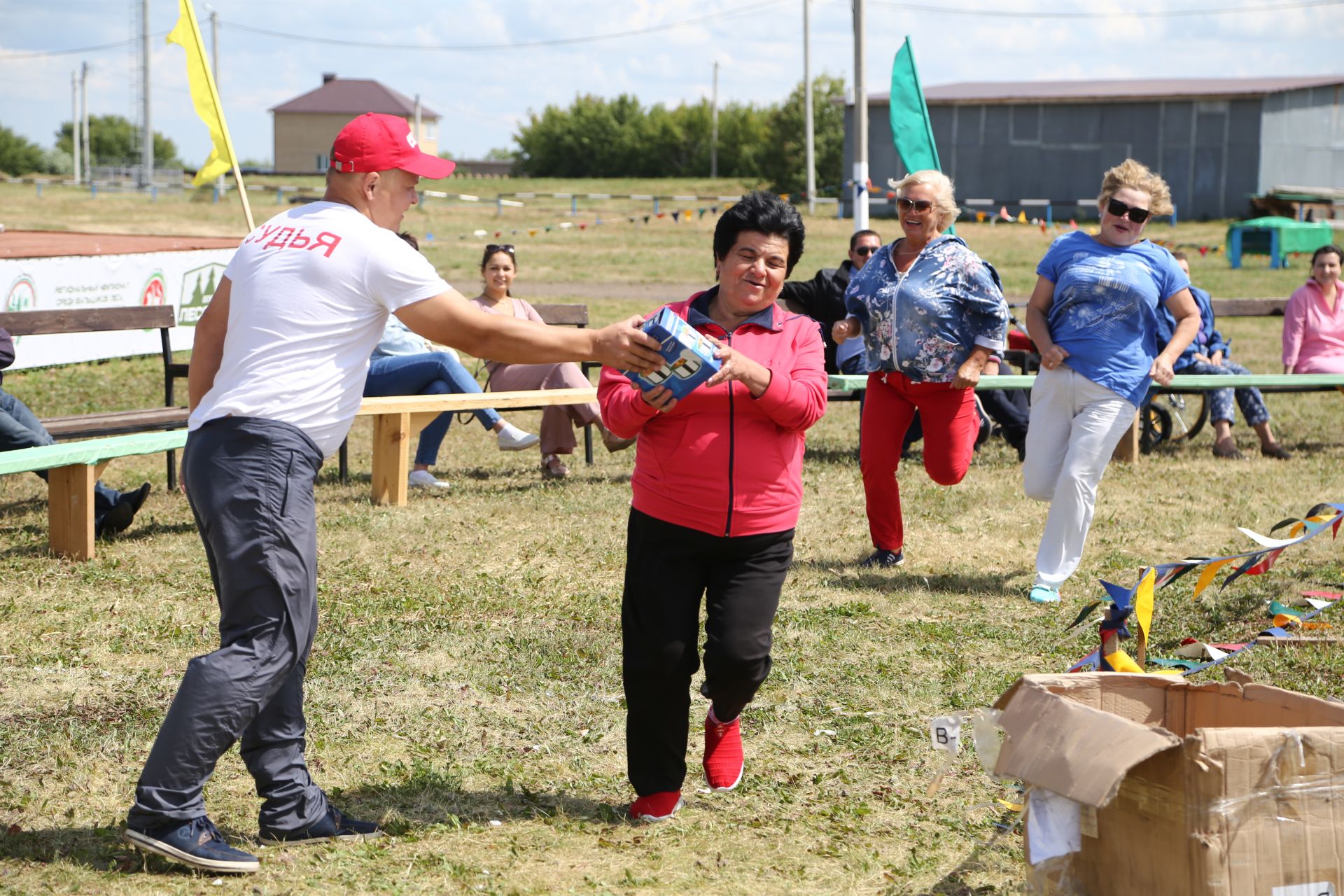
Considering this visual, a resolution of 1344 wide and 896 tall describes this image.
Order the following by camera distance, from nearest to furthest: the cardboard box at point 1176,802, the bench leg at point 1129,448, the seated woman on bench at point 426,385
A: the cardboard box at point 1176,802, the seated woman on bench at point 426,385, the bench leg at point 1129,448

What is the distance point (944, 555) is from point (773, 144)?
53504mm

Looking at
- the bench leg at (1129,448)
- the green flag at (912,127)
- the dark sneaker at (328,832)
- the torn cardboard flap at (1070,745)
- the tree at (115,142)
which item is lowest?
Answer: the dark sneaker at (328,832)

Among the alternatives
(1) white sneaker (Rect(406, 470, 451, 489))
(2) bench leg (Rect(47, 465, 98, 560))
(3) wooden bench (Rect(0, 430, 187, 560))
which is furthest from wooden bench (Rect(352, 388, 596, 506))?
(2) bench leg (Rect(47, 465, 98, 560))

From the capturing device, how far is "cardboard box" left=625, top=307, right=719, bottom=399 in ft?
11.1

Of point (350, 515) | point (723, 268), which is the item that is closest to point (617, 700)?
point (723, 268)

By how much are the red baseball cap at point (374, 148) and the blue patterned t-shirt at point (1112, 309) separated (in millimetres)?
3261

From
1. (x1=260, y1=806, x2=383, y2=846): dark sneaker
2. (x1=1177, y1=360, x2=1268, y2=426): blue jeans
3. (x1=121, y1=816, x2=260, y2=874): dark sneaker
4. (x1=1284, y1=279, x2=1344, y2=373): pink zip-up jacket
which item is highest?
(x1=1284, y1=279, x2=1344, y2=373): pink zip-up jacket

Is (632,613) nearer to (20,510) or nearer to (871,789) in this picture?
(871,789)

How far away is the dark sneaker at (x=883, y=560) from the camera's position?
6.89 meters

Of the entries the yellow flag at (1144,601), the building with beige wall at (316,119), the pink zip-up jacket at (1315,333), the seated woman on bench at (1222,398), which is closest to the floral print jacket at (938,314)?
the yellow flag at (1144,601)

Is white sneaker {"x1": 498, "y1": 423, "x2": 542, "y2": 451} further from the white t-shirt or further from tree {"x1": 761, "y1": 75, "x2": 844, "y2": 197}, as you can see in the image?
tree {"x1": 761, "y1": 75, "x2": 844, "y2": 197}

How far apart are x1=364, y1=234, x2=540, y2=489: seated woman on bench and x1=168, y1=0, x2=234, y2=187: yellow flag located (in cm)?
301

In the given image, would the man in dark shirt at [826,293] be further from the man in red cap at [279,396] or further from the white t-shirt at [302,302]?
the white t-shirt at [302,302]

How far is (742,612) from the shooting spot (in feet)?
12.6
